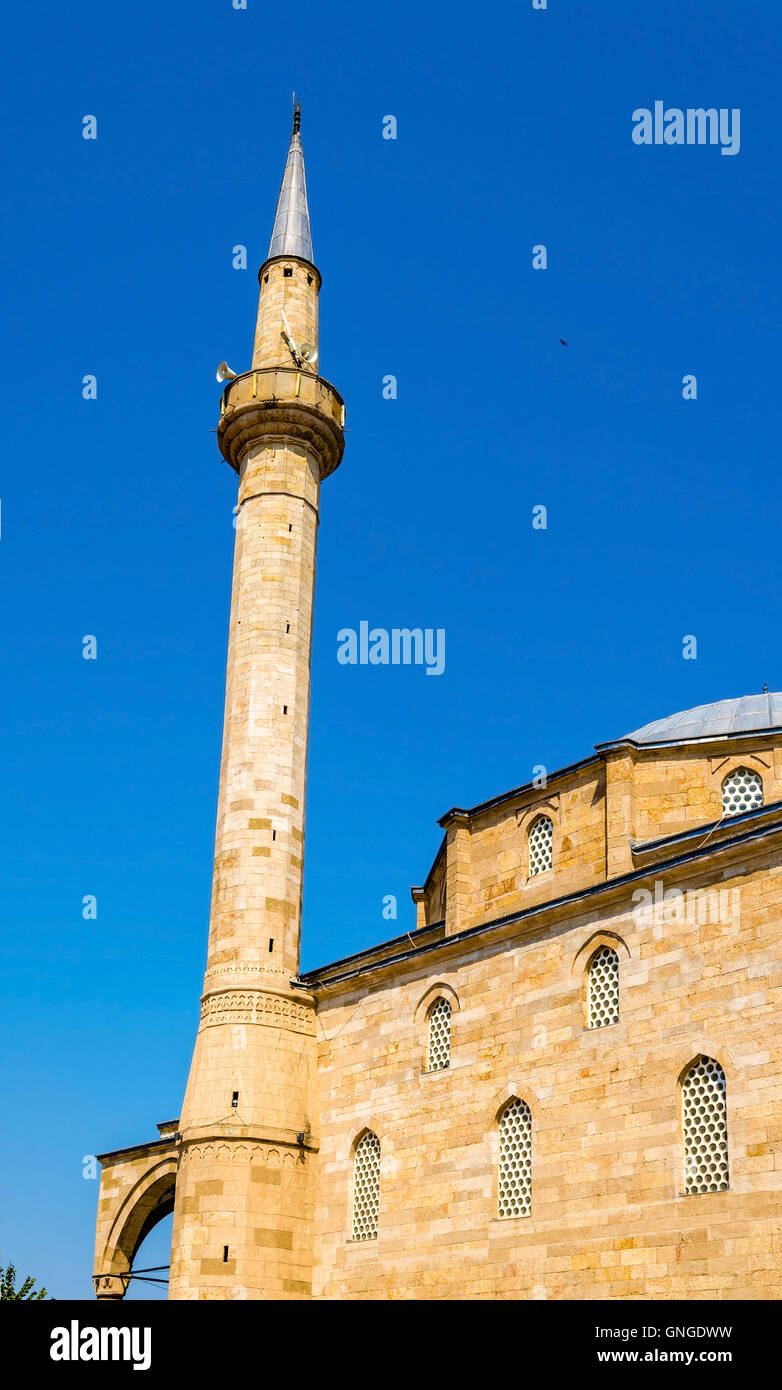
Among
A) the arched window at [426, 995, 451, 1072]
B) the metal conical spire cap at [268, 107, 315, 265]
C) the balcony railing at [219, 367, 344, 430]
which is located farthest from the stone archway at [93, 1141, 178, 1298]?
the metal conical spire cap at [268, 107, 315, 265]

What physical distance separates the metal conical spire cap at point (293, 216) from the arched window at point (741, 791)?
14.0 metres

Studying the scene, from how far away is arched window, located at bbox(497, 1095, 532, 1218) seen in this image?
17750 mm

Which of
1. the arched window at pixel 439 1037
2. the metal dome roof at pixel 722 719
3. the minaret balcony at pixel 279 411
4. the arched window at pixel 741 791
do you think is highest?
the minaret balcony at pixel 279 411

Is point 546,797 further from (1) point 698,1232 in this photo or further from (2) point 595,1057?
(1) point 698,1232

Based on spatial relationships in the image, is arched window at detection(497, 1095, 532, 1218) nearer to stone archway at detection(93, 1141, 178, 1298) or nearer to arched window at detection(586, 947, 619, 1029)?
arched window at detection(586, 947, 619, 1029)

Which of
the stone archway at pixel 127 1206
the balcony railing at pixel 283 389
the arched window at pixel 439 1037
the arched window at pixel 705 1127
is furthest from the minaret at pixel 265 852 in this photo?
the arched window at pixel 705 1127

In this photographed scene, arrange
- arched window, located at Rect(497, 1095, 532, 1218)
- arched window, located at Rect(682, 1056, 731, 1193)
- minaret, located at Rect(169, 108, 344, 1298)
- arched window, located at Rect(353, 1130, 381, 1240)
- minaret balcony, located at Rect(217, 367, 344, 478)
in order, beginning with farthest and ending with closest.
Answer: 1. minaret balcony, located at Rect(217, 367, 344, 478)
2. minaret, located at Rect(169, 108, 344, 1298)
3. arched window, located at Rect(353, 1130, 381, 1240)
4. arched window, located at Rect(497, 1095, 532, 1218)
5. arched window, located at Rect(682, 1056, 731, 1193)

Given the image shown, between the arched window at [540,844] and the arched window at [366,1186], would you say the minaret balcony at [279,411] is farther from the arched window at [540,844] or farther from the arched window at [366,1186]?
the arched window at [366,1186]

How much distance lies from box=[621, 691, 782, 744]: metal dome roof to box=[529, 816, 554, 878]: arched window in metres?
2.07

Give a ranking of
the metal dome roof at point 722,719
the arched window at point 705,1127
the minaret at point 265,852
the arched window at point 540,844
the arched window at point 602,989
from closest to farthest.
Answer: the arched window at point 705,1127 < the arched window at point 602,989 < the minaret at point 265,852 < the arched window at point 540,844 < the metal dome roof at point 722,719

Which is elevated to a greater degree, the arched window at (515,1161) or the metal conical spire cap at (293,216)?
the metal conical spire cap at (293,216)

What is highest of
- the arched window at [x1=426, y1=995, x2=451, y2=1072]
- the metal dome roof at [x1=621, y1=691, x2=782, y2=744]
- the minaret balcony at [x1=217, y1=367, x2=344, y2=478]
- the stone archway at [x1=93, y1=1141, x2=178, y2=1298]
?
the minaret balcony at [x1=217, y1=367, x2=344, y2=478]

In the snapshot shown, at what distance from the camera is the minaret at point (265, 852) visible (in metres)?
20.9
